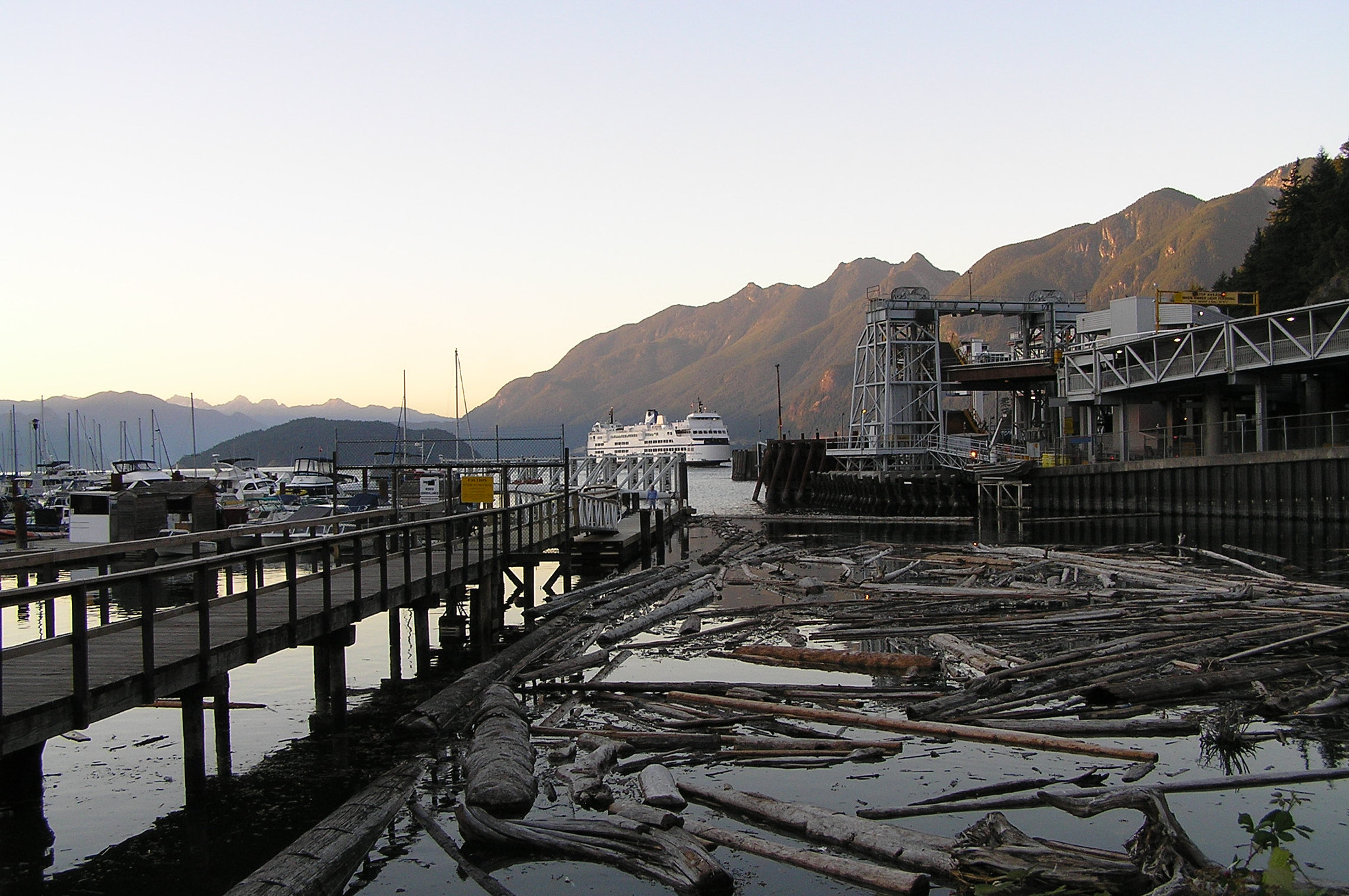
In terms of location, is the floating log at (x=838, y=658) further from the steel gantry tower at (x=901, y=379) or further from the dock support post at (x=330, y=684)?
the steel gantry tower at (x=901, y=379)

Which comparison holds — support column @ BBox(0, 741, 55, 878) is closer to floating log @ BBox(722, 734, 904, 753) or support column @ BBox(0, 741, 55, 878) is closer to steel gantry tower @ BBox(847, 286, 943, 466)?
floating log @ BBox(722, 734, 904, 753)

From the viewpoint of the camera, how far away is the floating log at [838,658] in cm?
1557

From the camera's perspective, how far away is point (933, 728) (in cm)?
1197

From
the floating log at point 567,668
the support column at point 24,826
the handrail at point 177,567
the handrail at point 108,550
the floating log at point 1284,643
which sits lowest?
the support column at point 24,826

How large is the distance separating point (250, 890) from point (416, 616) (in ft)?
35.3

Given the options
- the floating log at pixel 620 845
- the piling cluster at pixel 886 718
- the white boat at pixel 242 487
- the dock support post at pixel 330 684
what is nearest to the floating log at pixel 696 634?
the piling cluster at pixel 886 718

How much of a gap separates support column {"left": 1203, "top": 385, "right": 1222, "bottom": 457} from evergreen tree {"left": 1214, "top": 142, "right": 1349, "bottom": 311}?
2024 cm

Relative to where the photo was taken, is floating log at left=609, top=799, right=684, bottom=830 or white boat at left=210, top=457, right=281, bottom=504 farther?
white boat at left=210, top=457, right=281, bottom=504

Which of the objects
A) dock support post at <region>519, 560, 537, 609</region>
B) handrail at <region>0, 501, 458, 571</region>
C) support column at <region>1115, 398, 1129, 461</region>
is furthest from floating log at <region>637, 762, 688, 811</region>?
support column at <region>1115, 398, 1129, 461</region>

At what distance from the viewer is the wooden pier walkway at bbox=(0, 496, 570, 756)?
8.94m

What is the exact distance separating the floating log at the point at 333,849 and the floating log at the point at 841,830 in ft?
9.61

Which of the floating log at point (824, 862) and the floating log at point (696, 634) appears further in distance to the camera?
the floating log at point (696, 634)

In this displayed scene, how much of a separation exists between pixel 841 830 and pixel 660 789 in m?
1.85

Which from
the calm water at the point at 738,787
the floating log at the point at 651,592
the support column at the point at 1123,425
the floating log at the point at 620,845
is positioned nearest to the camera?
the floating log at the point at 620,845
